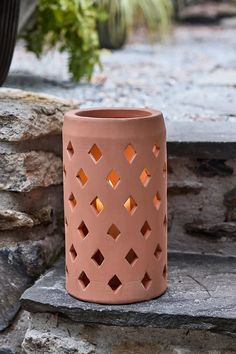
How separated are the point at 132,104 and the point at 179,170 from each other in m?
0.84

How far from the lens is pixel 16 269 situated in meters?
1.77

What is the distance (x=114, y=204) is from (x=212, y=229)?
0.47 m

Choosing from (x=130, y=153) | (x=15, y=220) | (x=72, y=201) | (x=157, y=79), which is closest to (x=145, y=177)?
(x=130, y=153)

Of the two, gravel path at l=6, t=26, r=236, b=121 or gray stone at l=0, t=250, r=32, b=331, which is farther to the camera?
gravel path at l=6, t=26, r=236, b=121

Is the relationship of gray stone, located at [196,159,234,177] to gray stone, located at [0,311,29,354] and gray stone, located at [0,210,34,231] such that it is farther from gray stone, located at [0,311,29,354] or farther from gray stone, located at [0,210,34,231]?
gray stone, located at [0,311,29,354]

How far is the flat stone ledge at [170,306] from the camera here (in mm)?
1526

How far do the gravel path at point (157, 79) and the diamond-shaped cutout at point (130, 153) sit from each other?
889 millimetres

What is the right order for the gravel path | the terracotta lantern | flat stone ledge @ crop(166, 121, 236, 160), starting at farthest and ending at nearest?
1. the gravel path
2. flat stone ledge @ crop(166, 121, 236, 160)
3. the terracotta lantern

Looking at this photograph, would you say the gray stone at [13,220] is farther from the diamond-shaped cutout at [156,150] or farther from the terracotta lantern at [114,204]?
the diamond-shaped cutout at [156,150]

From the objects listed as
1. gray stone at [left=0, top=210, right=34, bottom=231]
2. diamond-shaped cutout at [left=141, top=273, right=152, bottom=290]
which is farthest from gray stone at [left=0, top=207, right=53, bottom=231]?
diamond-shaped cutout at [left=141, top=273, right=152, bottom=290]

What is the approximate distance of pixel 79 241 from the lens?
5.13 feet

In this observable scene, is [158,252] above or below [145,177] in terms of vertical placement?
below

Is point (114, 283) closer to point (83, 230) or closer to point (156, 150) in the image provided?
point (83, 230)

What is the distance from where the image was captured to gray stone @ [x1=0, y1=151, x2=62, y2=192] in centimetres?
173
